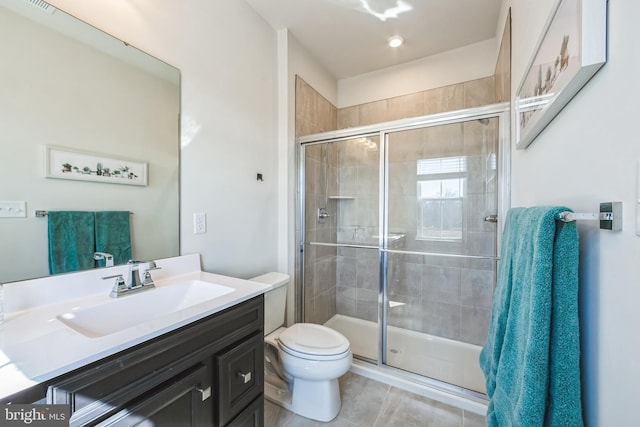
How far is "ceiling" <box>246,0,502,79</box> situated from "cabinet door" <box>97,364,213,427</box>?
2.27 m

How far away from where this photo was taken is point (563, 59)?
657 millimetres

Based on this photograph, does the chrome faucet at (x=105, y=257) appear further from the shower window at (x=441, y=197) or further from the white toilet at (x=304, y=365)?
the shower window at (x=441, y=197)

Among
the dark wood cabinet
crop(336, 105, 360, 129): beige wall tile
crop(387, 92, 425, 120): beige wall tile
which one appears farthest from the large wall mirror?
crop(387, 92, 425, 120): beige wall tile

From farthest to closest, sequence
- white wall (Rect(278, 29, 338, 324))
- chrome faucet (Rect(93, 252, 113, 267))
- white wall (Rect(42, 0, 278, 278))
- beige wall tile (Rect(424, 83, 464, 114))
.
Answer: beige wall tile (Rect(424, 83, 464, 114)) → white wall (Rect(278, 29, 338, 324)) → white wall (Rect(42, 0, 278, 278)) → chrome faucet (Rect(93, 252, 113, 267))

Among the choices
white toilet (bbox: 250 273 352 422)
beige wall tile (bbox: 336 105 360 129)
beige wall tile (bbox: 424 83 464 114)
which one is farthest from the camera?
beige wall tile (bbox: 336 105 360 129)

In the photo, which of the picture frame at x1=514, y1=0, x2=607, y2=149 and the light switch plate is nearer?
the picture frame at x1=514, y1=0, x2=607, y2=149

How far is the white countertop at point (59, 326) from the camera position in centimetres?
61

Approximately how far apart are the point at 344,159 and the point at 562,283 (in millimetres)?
2221

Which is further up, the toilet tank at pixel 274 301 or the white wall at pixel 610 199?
the white wall at pixel 610 199

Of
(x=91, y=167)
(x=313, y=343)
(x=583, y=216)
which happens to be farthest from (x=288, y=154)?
(x=583, y=216)

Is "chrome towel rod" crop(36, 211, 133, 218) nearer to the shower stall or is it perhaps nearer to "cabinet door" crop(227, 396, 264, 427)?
"cabinet door" crop(227, 396, 264, 427)

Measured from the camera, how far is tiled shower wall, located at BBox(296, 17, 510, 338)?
88.0 inches

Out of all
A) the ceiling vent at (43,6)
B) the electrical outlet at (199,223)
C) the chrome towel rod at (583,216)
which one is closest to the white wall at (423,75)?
the electrical outlet at (199,223)

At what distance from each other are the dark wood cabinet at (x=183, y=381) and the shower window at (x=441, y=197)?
174 cm
